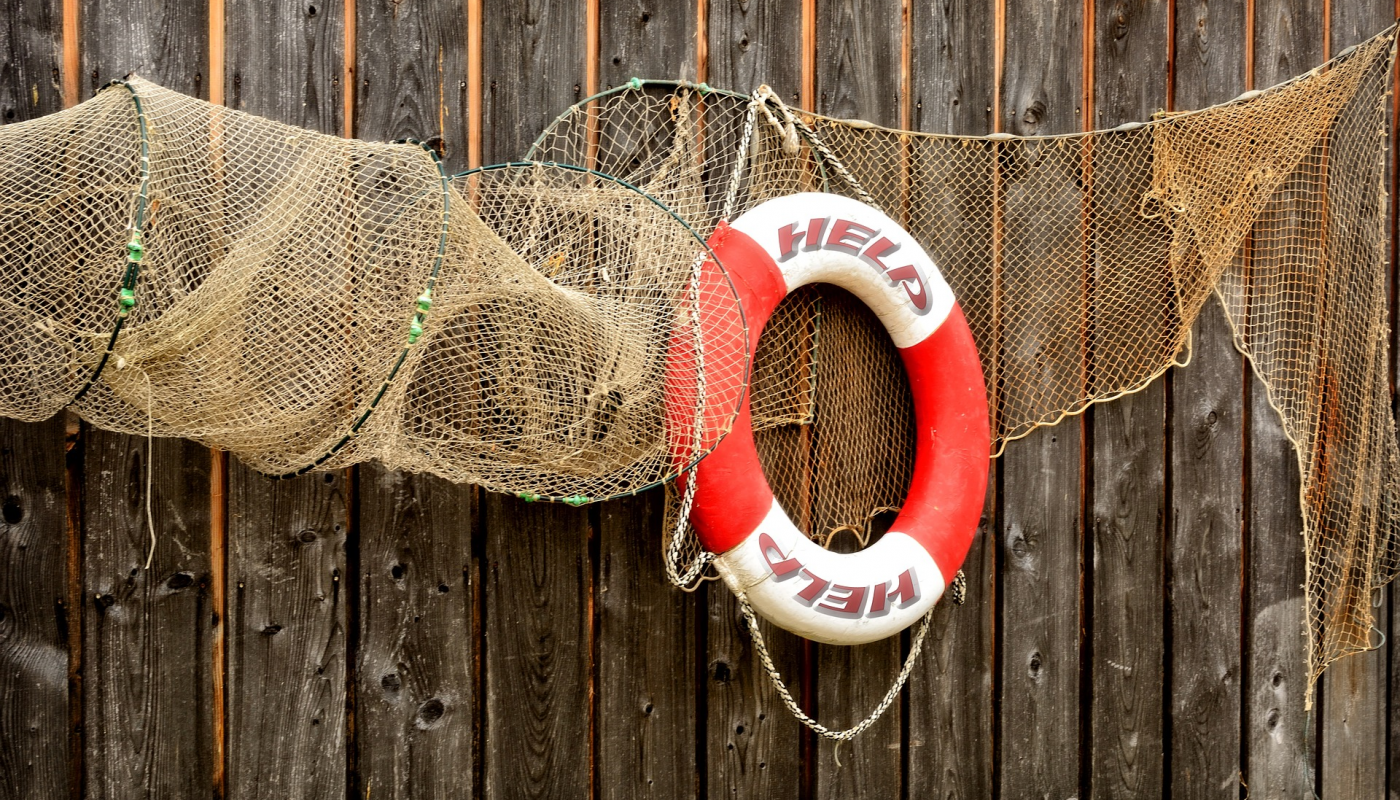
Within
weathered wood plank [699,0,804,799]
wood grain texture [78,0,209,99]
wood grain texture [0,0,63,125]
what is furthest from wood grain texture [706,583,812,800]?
wood grain texture [0,0,63,125]

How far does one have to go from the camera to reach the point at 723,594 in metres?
2.02

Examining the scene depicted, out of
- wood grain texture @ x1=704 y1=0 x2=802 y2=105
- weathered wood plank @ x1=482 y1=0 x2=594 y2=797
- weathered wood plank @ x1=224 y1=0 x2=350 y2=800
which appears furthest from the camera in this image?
wood grain texture @ x1=704 y1=0 x2=802 y2=105

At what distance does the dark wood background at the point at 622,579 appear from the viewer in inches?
68.7

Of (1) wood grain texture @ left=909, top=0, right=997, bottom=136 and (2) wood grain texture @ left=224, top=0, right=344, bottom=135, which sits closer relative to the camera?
(2) wood grain texture @ left=224, top=0, right=344, bottom=135

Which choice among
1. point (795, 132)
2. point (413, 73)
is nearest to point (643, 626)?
point (795, 132)

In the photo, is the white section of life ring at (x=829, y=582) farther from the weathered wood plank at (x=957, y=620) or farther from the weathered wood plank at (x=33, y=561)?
the weathered wood plank at (x=33, y=561)

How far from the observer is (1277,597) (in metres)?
2.38

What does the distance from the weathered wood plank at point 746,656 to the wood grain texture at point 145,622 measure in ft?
3.03

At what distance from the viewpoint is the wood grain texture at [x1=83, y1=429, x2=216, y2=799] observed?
1739 millimetres

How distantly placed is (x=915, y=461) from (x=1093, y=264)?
2.00 ft

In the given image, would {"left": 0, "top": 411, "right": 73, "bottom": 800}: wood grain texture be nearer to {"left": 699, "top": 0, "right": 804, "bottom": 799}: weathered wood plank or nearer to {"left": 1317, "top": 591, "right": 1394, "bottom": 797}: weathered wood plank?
{"left": 699, "top": 0, "right": 804, "bottom": 799}: weathered wood plank

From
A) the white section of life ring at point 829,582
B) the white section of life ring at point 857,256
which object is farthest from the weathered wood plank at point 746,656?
the white section of life ring at point 857,256

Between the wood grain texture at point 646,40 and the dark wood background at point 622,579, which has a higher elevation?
the wood grain texture at point 646,40

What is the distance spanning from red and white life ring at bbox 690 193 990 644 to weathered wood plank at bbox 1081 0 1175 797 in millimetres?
439
